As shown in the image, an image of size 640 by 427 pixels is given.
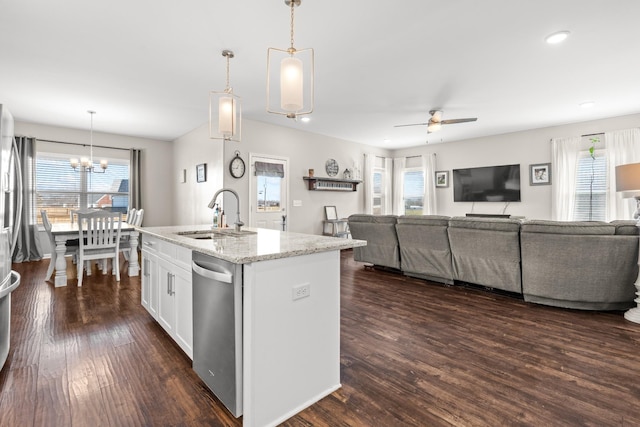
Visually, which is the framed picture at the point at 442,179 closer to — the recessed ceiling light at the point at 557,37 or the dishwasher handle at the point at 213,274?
the recessed ceiling light at the point at 557,37

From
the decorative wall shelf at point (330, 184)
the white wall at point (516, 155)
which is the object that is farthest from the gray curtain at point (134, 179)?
the white wall at point (516, 155)

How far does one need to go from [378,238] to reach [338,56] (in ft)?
8.44

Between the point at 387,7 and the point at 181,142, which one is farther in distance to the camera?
the point at 181,142

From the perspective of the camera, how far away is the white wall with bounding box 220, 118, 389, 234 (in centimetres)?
558

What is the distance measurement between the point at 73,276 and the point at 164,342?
3.20 metres

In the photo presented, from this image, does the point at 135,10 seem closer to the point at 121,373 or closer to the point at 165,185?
the point at 121,373

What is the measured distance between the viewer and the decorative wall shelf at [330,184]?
6.64m

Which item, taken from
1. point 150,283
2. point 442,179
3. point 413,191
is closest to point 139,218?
point 150,283

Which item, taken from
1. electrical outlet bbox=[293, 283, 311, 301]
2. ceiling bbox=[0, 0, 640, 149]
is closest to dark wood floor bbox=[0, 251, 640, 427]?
electrical outlet bbox=[293, 283, 311, 301]

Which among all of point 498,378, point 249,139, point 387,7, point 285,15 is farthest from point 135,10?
point 498,378

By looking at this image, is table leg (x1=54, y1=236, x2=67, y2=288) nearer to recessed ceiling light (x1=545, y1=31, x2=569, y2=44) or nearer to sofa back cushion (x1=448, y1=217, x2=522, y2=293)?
sofa back cushion (x1=448, y1=217, x2=522, y2=293)

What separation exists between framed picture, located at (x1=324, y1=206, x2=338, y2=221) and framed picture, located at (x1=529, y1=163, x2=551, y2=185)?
4.19 metres

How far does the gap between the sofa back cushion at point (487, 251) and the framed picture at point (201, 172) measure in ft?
14.4

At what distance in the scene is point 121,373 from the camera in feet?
6.49
